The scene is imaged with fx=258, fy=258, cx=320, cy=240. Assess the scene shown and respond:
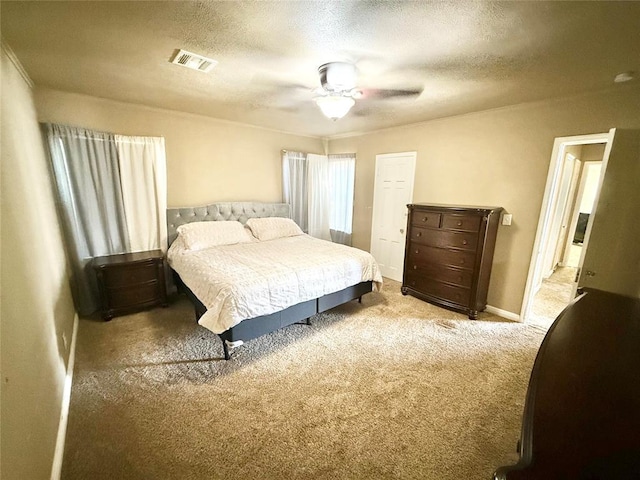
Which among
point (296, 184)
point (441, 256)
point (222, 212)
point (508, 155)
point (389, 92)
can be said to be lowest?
point (441, 256)

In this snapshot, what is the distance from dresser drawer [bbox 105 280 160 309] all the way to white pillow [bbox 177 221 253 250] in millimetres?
600

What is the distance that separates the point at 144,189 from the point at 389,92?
2985 mm

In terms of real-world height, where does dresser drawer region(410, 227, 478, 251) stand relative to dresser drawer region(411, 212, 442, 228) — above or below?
below

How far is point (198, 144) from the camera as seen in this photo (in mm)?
3553

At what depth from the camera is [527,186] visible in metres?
2.80

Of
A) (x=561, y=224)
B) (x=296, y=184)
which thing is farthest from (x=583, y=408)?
(x=561, y=224)

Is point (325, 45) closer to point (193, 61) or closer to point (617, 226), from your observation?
point (193, 61)

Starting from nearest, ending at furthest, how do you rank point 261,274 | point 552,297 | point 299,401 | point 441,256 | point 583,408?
point 583,408 < point 299,401 < point 261,274 < point 441,256 < point 552,297

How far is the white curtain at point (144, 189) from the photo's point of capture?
300cm

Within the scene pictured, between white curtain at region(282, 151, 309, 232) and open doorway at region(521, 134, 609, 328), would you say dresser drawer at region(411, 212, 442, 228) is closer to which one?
open doorway at region(521, 134, 609, 328)

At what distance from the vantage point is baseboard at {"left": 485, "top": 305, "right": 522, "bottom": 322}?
2.99 m

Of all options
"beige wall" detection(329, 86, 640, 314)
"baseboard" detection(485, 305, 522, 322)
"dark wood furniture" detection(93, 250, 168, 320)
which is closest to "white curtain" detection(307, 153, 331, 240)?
"beige wall" detection(329, 86, 640, 314)

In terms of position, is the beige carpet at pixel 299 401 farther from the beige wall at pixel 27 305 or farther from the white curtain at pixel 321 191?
the white curtain at pixel 321 191

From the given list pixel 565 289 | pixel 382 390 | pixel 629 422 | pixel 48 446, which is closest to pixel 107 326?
pixel 48 446
